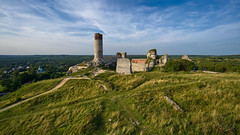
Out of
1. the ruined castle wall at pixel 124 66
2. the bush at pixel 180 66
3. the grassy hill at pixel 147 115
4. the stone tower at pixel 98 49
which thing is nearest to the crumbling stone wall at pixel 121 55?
the stone tower at pixel 98 49

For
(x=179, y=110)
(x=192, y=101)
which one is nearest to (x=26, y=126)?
(x=179, y=110)

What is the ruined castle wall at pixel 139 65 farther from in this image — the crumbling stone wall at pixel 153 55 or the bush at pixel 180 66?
the bush at pixel 180 66

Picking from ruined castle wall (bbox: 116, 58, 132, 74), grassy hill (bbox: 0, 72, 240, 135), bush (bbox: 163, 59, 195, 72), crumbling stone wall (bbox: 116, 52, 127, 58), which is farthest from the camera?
crumbling stone wall (bbox: 116, 52, 127, 58)

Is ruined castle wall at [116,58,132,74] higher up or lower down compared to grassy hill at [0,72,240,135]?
higher up

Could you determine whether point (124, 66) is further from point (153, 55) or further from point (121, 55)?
point (121, 55)

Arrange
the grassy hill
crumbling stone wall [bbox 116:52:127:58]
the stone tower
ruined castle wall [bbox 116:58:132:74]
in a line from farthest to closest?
crumbling stone wall [bbox 116:52:127:58], the stone tower, ruined castle wall [bbox 116:58:132:74], the grassy hill

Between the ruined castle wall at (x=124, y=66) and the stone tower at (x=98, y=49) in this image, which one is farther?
the stone tower at (x=98, y=49)

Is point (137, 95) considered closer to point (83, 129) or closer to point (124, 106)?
point (124, 106)

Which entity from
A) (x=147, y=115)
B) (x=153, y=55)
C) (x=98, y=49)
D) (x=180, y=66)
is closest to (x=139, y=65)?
(x=153, y=55)

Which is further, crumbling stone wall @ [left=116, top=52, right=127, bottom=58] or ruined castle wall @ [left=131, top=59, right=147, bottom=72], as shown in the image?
crumbling stone wall @ [left=116, top=52, right=127, bottom=58]

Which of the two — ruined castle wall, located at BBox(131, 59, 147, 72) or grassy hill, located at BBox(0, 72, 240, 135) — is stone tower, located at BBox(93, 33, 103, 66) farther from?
grassy hill, located at BBox(0, 72, 240, 135)

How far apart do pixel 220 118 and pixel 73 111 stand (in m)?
11.2

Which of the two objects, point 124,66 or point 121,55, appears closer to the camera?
point 124,66

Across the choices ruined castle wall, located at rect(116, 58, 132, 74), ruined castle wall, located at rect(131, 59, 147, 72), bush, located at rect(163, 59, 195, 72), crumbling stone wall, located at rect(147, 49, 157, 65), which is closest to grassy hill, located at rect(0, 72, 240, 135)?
ruined castle wall, located at rect(116, 58, 132, 74)
